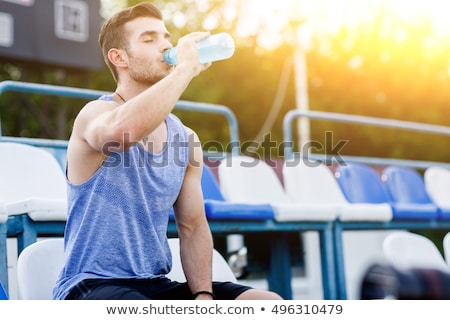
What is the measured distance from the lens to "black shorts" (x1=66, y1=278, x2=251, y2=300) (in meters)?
1.27

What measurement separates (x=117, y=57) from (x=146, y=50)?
0.08 meters

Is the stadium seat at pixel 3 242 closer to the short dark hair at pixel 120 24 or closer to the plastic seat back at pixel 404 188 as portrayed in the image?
the short dark hair at pixel 120 24

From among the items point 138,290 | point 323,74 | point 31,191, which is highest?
point 323,74

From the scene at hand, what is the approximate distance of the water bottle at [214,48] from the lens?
1447 mm

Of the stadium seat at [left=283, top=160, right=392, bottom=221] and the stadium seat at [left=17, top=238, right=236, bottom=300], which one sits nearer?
the stadium seat at [left=17, top=238, right=236, bottom=300]

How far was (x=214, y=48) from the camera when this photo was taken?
1457 mm

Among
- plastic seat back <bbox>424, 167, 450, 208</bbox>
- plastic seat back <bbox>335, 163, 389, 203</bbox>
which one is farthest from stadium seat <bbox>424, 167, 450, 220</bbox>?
plastic seat back <bbox>335, 163, 389, 203</bbox>

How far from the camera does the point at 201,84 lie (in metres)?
14.1

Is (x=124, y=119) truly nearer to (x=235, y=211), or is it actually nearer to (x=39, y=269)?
(x=39, y=269)

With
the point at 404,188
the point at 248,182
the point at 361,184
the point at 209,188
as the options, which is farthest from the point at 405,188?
the point at 209,188

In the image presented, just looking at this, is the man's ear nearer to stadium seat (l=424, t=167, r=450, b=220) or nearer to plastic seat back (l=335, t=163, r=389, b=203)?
plastic seat back (l=335, t=163, r=389, b=203)

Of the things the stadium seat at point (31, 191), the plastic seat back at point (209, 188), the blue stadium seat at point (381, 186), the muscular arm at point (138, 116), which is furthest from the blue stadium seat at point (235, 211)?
the blue stadium seat at point (381, 186)
